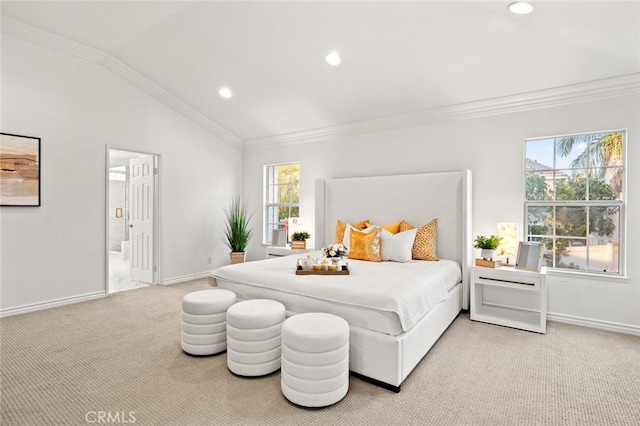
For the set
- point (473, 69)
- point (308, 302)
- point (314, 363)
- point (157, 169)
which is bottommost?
point (314, 363)

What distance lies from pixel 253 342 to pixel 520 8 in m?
3.31

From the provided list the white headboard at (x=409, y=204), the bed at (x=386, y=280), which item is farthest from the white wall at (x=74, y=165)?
the white headboard at (x=409, y=204)

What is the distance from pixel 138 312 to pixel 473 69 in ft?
15.0

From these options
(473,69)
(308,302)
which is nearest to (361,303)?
(308,302)

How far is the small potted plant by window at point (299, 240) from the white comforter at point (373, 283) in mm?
1524

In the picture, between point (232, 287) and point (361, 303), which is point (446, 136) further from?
point (232, 287)

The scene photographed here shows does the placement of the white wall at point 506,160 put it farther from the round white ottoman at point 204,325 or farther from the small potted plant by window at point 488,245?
the round white ottoman at point 204,325

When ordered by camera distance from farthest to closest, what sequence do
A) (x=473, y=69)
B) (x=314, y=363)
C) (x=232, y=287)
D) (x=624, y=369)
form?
(x=473, y=69) → (x=232, y=287) → (x=624, y=369) → (x=314, y=363)

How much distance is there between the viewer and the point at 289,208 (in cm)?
612

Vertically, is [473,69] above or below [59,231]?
above

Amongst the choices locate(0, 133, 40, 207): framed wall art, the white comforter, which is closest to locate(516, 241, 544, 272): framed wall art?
the white comforter

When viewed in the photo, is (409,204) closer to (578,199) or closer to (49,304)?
(578,199)

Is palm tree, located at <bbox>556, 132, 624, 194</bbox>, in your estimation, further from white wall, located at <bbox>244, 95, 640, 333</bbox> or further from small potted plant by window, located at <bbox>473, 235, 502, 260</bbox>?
small potted plant by window, located at <bbox>473, 235, 502, 260</bbox>

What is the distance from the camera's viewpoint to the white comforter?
2414mm
